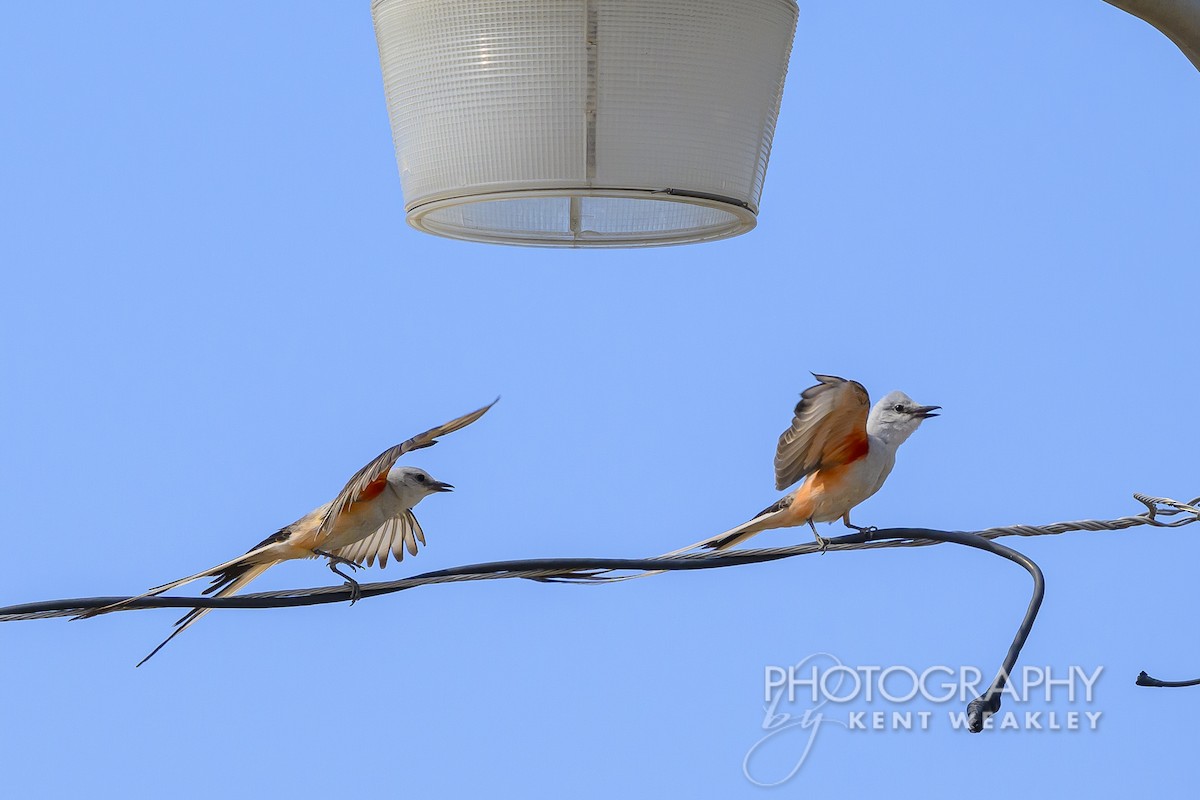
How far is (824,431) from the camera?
7.00 metres

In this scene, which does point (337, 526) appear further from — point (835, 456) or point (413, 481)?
point (835, 456)

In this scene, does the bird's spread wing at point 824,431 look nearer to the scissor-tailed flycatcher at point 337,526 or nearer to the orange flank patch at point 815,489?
the orange flank patch at point 815,489

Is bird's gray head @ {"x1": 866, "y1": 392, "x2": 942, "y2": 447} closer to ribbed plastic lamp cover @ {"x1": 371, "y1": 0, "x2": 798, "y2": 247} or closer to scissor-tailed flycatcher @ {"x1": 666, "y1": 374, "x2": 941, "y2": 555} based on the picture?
scissor-tailed flycatcher @ {"x1": 666, "y1": 374, "x2": 941, "y2": 555}

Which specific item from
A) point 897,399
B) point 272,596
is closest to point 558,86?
point 272,596

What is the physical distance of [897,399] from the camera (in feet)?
24.3

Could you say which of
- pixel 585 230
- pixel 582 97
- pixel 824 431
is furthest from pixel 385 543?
pixel 582 97

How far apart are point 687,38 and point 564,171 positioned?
526 millimetres

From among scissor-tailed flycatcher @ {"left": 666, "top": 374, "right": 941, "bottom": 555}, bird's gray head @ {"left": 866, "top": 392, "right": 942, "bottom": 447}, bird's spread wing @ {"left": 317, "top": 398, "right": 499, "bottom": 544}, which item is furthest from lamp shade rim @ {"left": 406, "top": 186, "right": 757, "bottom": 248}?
bird's gray head @ {"left": 866, "top": 392, "right": 942, "bottom": 447}

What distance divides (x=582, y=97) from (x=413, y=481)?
3358mm

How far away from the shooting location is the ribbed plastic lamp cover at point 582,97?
4129 millimetres

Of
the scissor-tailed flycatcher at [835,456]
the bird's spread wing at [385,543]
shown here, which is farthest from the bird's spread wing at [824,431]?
the bird's spread wing at [385,543]

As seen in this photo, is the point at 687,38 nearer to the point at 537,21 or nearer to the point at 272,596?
the point at 537,21

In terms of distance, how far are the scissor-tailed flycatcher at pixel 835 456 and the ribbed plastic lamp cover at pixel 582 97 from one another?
2.48 meters

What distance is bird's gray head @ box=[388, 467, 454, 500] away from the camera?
7.13 m
